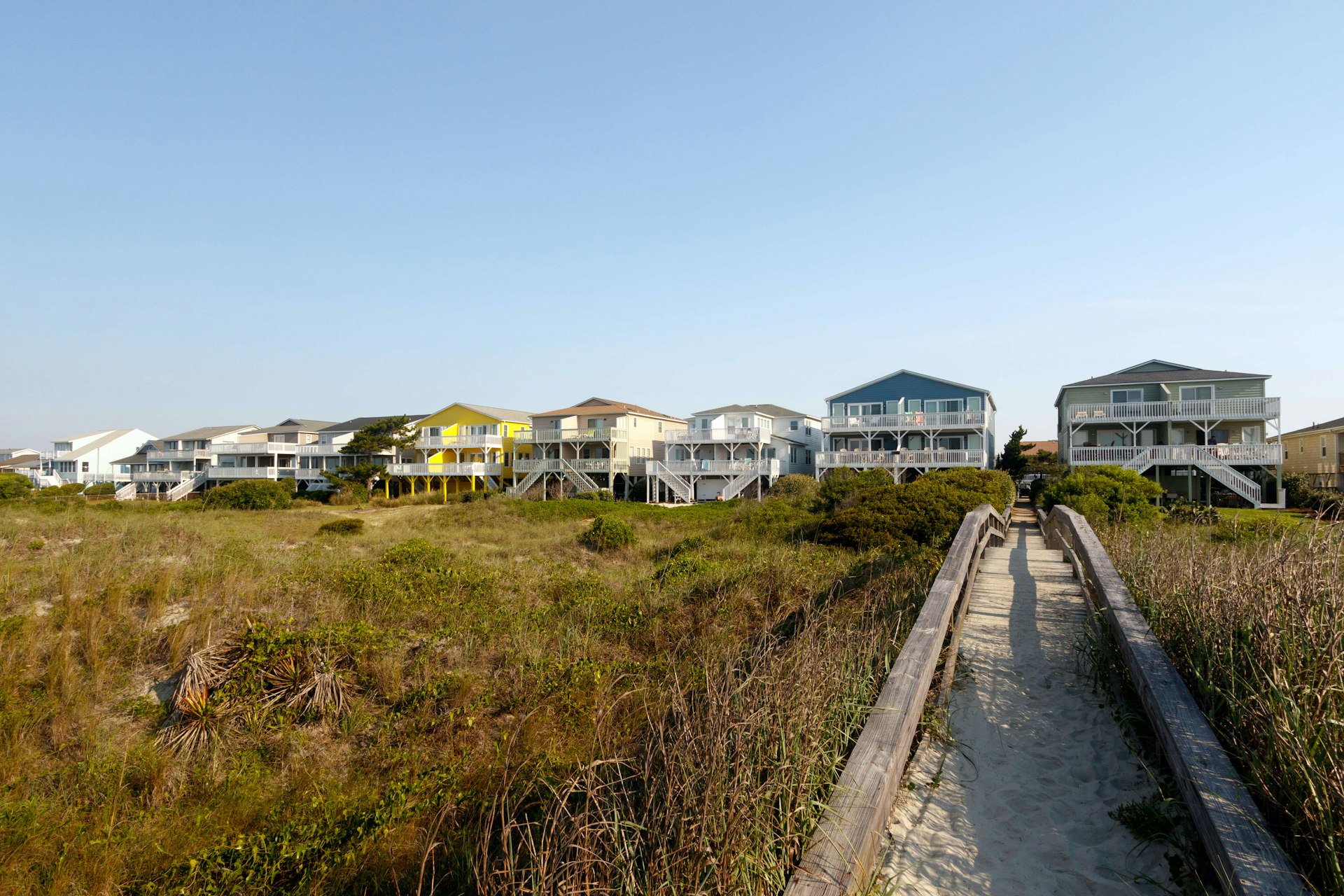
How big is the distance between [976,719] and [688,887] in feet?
10.6

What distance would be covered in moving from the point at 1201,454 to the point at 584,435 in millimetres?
33801

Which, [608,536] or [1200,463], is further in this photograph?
[1200,463]

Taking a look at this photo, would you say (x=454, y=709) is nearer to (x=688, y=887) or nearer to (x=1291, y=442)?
(x=688, y=887)

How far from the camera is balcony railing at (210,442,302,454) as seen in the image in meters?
56.6

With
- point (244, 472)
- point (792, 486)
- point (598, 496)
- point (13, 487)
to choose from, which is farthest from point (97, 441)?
point (792, 486)

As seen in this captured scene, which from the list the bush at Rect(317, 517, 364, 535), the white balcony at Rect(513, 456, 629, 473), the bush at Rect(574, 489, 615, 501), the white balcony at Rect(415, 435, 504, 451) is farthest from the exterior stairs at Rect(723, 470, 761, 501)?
the bush at Rect(317, 517, 364, 535)

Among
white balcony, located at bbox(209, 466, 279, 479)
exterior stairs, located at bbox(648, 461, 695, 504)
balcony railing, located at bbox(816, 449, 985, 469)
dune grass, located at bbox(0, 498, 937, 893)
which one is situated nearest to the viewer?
dune grass, located at bbox(0, 498, 937, 893)

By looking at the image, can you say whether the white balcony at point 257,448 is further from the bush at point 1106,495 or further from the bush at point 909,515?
the bush at point 1106,495

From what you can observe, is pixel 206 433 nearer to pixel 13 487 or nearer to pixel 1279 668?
pixel 13 487

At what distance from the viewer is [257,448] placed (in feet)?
186

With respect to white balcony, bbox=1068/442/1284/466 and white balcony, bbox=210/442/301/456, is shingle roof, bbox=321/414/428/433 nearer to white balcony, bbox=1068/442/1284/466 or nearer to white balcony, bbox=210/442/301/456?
white balcony, bbox=210/442/301/456

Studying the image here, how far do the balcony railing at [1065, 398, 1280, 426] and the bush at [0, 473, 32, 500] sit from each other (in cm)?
5352

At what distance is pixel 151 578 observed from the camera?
32.6 feet

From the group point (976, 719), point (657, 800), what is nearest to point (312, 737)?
point (657, 800)
